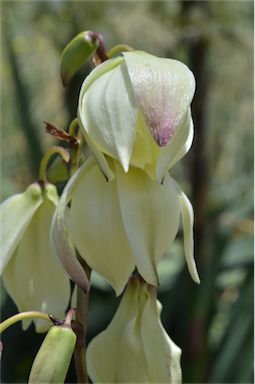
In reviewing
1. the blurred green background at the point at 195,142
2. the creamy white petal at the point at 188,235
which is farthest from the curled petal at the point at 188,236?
the blurred green background at the point at 195,142

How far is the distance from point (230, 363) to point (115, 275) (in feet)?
2.91

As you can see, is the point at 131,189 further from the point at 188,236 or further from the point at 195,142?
the point at 195,142

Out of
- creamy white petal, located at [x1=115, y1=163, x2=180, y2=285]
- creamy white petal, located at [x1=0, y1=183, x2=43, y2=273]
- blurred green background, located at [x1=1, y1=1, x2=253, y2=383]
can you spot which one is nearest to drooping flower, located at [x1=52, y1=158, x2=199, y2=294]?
creamy white petal, located at [x1=115, y1=163, x2=180, y2=285]

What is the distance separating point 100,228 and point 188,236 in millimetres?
79

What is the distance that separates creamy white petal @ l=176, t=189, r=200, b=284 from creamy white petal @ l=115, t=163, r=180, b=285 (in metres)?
0.02

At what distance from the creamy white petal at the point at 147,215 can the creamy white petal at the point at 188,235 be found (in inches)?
0.7

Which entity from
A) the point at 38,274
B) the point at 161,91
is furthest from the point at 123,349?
the point at 161,91

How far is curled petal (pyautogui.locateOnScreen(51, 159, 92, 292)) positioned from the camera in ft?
1.93

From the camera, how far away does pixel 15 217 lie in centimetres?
74

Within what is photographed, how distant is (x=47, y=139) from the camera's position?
2709 millimetres

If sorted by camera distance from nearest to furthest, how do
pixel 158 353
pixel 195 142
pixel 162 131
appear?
1. pixel 162 131
2. pixel 158 353
3. pixel 195 142

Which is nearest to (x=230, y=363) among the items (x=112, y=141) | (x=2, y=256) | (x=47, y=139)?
(x=2, y=256)

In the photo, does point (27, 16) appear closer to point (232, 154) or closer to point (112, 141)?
point (232, 154)

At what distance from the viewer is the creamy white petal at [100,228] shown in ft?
2.00
